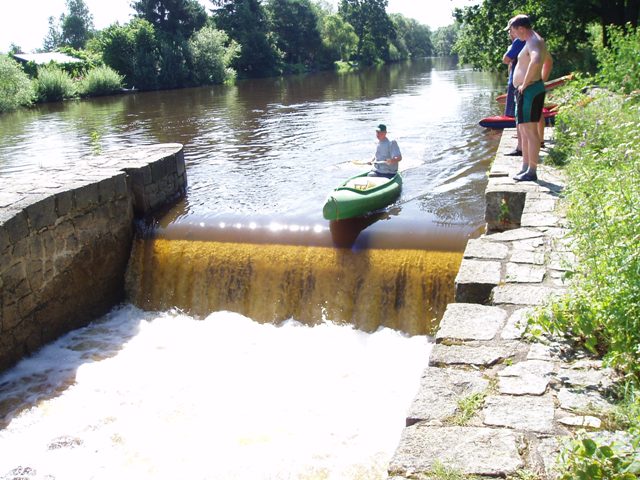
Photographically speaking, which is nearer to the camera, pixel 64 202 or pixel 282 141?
pixel 64 202

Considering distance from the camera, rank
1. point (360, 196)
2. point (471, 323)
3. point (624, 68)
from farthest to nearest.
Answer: point (624, 68) < point (360, 196) < point (471, 323)

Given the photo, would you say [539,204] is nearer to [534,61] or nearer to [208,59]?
[534,61]

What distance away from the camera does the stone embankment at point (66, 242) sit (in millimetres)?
6684

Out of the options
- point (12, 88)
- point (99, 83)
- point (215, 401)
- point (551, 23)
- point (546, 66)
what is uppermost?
point (551, 23)

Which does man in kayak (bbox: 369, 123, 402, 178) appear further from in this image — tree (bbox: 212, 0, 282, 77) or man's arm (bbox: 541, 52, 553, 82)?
tree (bbox: 212, 0, 282, 77)

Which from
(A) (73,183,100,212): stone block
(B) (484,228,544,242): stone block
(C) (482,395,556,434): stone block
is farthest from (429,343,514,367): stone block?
(A) (73,183,100,212): stone block

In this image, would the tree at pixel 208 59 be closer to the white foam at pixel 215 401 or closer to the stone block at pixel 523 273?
the white foam at pixel 215 401

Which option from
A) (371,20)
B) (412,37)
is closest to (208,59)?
(371,20)

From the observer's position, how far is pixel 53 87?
34.2 m

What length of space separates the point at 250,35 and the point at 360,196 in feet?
163

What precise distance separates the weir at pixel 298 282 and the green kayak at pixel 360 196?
62cm

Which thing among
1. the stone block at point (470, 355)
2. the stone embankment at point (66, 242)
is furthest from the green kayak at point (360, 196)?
the stone block at point (470, 355)

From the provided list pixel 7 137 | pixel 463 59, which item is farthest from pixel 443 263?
pixel 463 59

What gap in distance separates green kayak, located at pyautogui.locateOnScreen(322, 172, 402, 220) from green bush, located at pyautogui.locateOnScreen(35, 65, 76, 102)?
1168 inches
